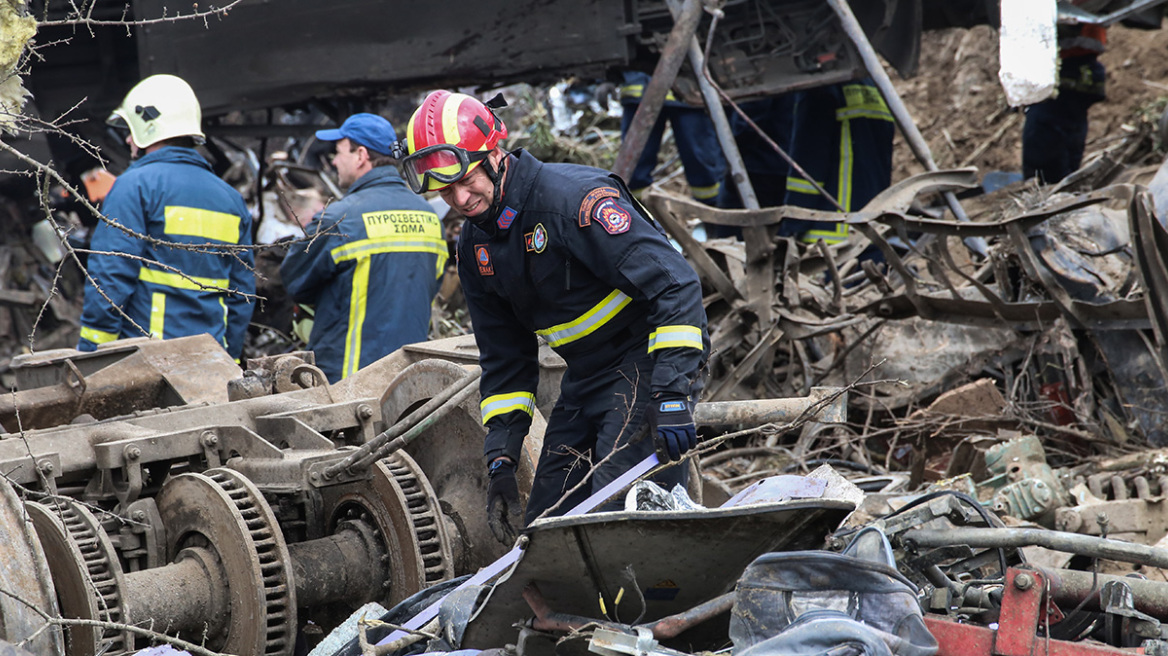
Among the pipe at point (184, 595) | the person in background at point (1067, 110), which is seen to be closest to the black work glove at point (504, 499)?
the pipe at point (184, 595)

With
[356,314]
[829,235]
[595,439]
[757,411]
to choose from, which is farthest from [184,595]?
[829,235]

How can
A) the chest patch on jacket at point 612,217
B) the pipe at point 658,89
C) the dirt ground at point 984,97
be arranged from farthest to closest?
the dirt ground at point 984,97
the pipe at point 658,89
the chest patch on jacket at point 612,217

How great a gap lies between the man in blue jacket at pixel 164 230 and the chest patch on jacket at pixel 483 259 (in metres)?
2.05

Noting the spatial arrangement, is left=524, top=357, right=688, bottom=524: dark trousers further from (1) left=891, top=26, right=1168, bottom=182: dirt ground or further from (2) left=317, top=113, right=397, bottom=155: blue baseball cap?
(1) left=891, top=26, right=1168, bottom=182: dirt ground

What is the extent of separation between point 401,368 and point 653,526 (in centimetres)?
234

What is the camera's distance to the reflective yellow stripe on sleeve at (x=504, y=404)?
11.9 ft

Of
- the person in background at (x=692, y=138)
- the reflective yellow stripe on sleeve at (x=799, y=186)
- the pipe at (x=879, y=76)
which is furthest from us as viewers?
the person in background at (x=692, y=138)

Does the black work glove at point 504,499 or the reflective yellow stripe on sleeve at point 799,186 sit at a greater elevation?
the reflective yellow stripe on sleeve at point 799,186

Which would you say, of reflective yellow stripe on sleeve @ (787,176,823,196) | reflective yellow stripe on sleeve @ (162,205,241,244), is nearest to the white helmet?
reflective yellow stripe on sleeve @ (162,205,241,244)

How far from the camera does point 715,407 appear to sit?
3557mm

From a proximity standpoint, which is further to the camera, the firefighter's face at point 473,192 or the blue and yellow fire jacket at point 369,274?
the blue and yellow fire jacket at point 369,274

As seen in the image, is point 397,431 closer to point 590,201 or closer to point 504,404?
point 504,404

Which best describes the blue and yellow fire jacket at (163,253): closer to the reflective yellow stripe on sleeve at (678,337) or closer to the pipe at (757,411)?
the pipe at (757,411)

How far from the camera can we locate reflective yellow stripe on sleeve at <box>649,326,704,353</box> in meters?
3.17
